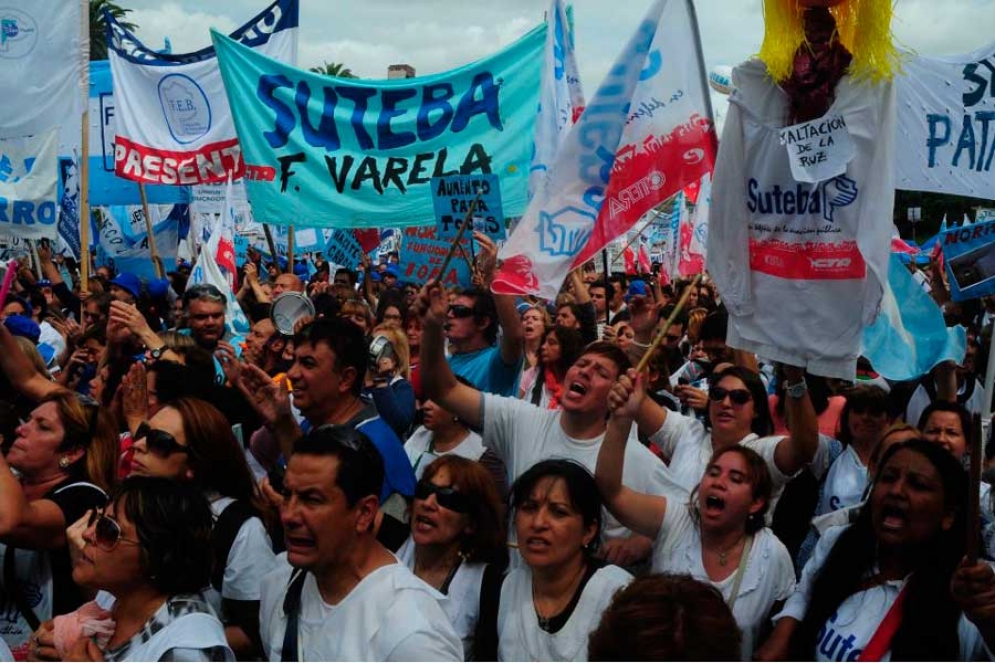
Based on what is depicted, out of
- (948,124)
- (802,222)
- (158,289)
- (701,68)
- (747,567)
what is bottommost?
(747,567)

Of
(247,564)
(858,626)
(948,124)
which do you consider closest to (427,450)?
(247,564)

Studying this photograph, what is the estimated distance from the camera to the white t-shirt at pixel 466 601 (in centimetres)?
334

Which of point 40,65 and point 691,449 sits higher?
point 40,65

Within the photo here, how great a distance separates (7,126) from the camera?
741 cm

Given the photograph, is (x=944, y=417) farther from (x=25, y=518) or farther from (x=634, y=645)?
(x=25, y=518)

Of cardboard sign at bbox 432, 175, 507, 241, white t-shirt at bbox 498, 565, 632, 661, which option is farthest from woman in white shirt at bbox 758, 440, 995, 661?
cardboard sign at bbox 432, 175, 507, 241

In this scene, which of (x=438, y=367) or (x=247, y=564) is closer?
(x=247, y=564)

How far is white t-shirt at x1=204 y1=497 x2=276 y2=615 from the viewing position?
318cm

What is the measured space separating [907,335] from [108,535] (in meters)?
3.72

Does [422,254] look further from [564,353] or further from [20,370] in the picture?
[20,370]

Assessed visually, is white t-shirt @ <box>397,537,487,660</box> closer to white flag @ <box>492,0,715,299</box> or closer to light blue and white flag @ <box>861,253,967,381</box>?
white flag @ <box>492,0,715,299</box>

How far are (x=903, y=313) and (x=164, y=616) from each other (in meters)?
3.79

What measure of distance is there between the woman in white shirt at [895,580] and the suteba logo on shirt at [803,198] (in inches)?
35.7

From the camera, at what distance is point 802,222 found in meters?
3.71
